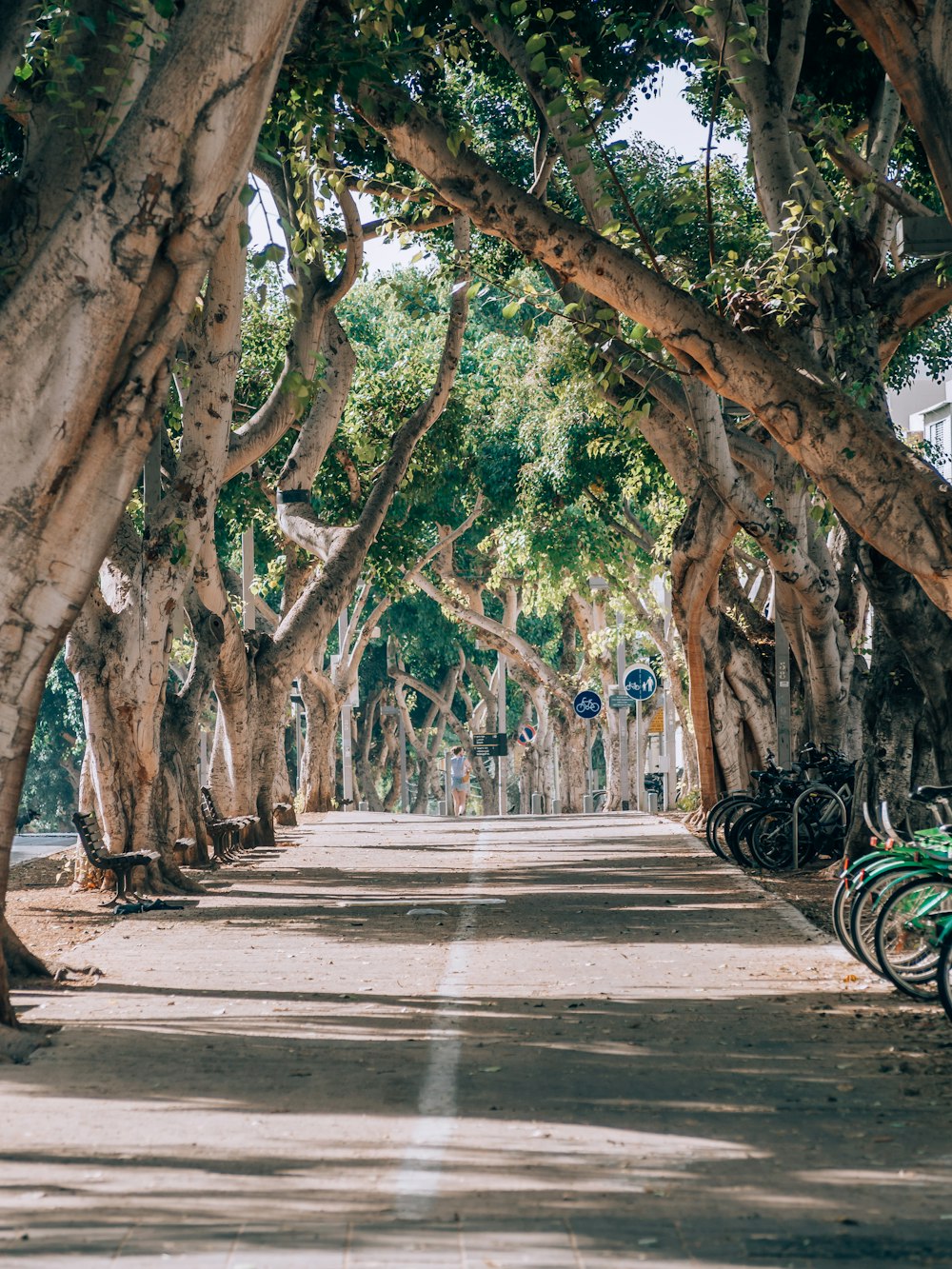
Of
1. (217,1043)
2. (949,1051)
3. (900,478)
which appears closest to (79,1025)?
(217,1043)

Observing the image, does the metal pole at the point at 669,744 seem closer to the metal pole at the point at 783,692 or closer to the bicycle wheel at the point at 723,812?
the metal pole at the point at 783,692

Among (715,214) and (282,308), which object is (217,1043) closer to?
(715,214)

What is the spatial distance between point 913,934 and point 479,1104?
359 centimetres

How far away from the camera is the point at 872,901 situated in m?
10.3

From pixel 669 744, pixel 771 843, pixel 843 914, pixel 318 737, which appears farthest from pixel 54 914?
pixel 669 744

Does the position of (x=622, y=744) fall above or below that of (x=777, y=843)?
above

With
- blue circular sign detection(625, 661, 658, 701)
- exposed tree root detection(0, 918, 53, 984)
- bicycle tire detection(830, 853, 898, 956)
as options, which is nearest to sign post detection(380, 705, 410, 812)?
blue circular sign detection(625, 661, 658, 701)

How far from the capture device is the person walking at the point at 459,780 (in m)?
62.2

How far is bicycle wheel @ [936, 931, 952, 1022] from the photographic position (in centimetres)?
831

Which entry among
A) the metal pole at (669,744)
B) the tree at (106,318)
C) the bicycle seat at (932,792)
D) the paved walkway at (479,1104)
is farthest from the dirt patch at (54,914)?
the metal pole at (669,744)

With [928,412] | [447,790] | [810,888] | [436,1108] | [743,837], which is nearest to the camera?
[436,1108]

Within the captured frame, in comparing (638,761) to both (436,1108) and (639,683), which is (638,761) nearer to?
(639,683)

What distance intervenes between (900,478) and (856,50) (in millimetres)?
7371

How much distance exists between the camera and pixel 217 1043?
8.50m
